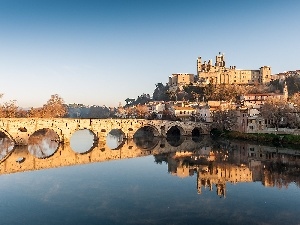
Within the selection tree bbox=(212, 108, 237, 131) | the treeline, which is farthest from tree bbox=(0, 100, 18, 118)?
tree bbox=(212, 108, 237, 131)

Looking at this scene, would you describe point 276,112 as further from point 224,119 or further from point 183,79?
point 183,79

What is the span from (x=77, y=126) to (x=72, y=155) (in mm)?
9706

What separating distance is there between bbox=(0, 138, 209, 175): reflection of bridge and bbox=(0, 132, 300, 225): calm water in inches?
3.9

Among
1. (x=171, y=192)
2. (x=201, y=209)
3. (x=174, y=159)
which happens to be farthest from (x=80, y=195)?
(x=174, y=159)

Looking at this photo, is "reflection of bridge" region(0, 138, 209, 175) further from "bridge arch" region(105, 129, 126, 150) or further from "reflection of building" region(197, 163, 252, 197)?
"reflection of building" region(197, 163, 252, 197)

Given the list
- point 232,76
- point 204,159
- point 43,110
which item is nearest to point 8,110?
point 43,110

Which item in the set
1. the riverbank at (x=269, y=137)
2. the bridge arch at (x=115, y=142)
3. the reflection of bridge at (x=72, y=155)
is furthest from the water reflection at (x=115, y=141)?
the riverbank at (x=269, y=137)

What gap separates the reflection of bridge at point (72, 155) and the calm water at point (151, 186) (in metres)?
0.10

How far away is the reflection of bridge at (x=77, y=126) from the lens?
41750mm

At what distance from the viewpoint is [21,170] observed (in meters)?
29.0

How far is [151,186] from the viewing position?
23.8m

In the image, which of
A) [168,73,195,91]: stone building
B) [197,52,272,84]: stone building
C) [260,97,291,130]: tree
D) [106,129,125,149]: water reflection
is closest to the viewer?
[106,129,125,149]: water reflection

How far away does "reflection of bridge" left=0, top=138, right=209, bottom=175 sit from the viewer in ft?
102

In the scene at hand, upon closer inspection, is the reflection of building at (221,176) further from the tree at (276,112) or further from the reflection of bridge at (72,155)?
the tree at (276,112)
